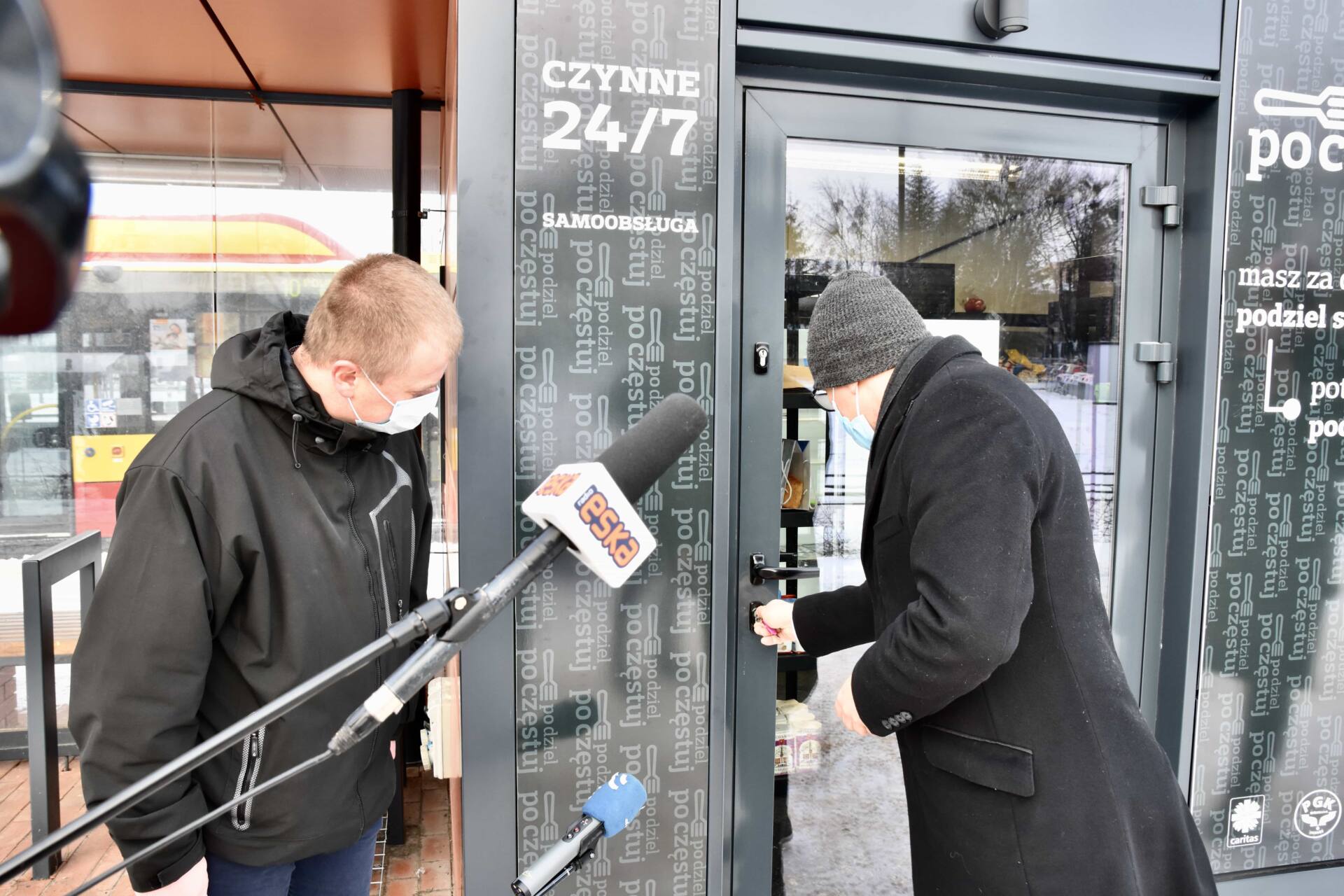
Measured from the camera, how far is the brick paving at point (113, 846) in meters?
3.01

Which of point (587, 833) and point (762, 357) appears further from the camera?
point (762, 357)

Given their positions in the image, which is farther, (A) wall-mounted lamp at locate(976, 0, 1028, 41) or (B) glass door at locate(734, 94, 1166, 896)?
(B) glass door at locate(734, 94, 1166, 896)

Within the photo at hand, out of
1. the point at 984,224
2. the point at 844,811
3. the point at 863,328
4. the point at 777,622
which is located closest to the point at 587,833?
the point at 777,622

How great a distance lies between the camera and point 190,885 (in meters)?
1.40

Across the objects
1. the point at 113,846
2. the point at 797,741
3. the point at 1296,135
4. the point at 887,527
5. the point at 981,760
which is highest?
the point at 1296,135

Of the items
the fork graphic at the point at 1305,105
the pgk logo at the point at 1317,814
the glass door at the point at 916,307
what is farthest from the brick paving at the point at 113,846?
the fork graphic at the point at 1305,105

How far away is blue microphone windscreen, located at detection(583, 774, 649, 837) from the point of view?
1231 millimetres

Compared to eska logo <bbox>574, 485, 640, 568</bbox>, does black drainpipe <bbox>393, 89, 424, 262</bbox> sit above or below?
above

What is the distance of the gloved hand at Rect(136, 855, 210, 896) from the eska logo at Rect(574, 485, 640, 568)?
1.08 m

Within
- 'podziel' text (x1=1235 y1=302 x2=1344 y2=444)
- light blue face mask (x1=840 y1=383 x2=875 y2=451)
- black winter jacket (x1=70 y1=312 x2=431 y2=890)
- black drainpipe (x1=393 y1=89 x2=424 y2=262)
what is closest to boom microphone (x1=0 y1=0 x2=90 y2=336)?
black winter jacket (x1=70 y1=312 x2=431 y2=890)

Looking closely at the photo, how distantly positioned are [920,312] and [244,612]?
77.2 inches

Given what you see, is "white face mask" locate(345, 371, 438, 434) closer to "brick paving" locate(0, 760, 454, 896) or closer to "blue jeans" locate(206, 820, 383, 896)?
"blue jeans" locate(206, 820, 383, 896)

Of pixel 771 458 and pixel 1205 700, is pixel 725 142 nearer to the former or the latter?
pixel 771 458

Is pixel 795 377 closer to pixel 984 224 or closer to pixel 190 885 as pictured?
pixel 984 224
